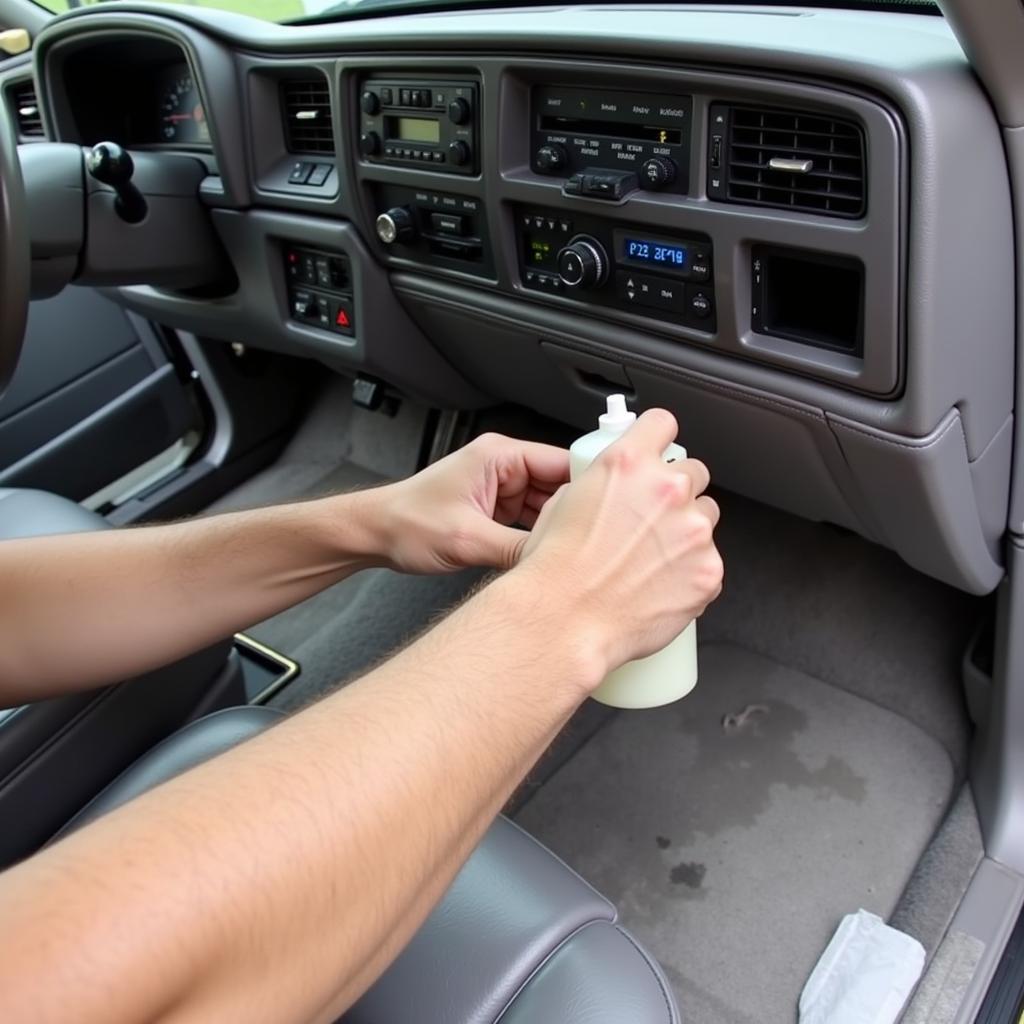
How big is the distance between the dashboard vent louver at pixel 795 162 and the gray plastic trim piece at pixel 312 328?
742 mm

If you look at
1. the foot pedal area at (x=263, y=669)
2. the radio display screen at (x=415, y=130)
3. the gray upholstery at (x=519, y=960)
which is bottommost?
the foot pedal area at (x=263, y=669)

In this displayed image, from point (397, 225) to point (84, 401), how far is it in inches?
40.0

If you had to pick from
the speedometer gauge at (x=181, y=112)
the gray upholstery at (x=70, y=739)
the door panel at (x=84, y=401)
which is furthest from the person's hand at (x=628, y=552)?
the door panel at (x=84, y=401)

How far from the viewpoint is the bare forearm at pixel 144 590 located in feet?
3.06

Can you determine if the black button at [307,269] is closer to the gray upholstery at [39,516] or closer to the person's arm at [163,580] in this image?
the gray upholstery at [39,516]

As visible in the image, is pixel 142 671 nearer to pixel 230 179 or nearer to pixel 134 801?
pixel 134 801

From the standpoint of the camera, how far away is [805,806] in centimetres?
149

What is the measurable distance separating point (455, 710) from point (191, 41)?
145 centimetres

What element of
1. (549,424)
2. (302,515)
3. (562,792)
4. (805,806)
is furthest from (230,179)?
(805,806)

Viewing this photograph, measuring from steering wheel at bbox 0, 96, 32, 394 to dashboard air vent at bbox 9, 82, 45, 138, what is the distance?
3.22 feet

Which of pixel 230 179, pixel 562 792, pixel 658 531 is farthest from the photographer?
pixel 230 179

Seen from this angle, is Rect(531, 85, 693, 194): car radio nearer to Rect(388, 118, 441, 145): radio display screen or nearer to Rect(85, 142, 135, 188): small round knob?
Rect(388, 118, 441, 145): radio display screen

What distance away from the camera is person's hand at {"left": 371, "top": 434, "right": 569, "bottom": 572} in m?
0.81

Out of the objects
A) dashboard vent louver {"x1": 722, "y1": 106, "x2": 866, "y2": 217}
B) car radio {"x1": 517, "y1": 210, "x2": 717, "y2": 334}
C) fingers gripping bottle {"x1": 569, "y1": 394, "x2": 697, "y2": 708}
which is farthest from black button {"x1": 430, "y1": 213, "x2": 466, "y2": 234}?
fingers gripping bottle {"x1": 569, "y1": 394, "x2": 697, "y2": 708}
